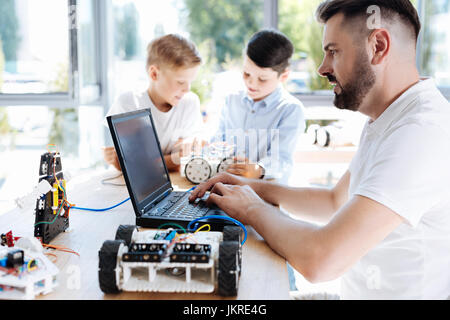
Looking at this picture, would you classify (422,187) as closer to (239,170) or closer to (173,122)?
(239,170)

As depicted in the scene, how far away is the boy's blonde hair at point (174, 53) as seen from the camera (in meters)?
1.96

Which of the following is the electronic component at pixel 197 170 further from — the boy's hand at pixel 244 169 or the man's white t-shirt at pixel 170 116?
the man's white t-shirt at pixel 170 116

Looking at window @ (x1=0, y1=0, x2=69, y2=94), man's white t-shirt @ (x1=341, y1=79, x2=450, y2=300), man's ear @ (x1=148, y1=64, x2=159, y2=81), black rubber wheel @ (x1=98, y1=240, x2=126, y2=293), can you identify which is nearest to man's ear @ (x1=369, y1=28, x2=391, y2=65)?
man's white t-shirt @ (x1=341, y1=79, x2=450, y2=300)

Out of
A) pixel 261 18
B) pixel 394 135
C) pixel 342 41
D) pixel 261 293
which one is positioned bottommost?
pixel 261 293

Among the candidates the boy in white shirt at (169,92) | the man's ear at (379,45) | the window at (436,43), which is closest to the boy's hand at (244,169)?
the boy in white shirt at (169,92)

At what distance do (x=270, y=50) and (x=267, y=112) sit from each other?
0.29m

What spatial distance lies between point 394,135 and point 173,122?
4.31ft

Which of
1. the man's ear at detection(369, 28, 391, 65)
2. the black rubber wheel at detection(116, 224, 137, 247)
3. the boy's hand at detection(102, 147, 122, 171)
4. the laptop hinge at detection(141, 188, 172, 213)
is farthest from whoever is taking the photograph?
the boy's hand at detection(102, 147, 122, 171)

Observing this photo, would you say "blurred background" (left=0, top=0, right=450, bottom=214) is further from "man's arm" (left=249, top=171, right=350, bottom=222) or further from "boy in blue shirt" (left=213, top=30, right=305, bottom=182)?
"man's arm" (left=249, top=171, right=350, bottom=222)

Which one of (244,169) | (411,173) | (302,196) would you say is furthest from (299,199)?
(411,173)

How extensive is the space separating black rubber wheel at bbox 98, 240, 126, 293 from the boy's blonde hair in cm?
135

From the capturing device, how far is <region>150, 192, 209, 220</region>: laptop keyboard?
1.11m

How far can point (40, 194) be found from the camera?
2.99 ft

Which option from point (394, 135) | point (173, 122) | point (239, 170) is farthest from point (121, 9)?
point (394, 135)
